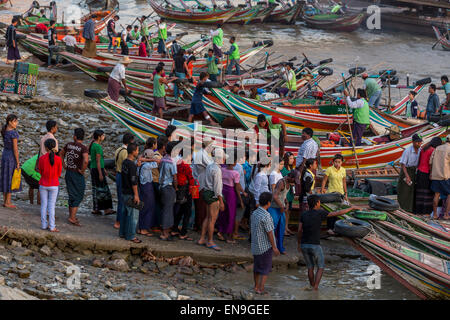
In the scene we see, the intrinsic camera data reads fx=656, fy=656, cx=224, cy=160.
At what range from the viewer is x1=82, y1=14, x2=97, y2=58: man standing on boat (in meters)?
18.2

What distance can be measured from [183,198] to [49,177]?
5.36 feet

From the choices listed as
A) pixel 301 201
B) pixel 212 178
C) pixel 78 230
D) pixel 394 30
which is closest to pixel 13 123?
pixel 78 230

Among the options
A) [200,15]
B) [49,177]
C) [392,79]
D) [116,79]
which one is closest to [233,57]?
[392,79]

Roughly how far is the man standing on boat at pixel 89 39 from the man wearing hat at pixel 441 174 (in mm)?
11694

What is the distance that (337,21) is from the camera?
3222 centimetres

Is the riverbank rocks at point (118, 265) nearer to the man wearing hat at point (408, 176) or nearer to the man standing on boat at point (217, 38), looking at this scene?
the man wearing hat at point (408, 176)

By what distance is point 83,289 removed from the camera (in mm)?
6633

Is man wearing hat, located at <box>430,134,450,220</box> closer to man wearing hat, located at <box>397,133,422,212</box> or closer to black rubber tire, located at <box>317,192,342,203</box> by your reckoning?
man wearing hat, located at <box>397,133,422,212</box>

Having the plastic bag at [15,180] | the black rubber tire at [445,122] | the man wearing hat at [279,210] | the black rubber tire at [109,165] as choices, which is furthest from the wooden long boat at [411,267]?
the plastic bag at [15,180]

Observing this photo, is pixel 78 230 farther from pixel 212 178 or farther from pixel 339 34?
pixel 339 34

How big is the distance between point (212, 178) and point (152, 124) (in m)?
3.92

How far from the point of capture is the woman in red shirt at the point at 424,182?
361 inches

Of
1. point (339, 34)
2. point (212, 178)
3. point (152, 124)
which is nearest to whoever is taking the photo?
point (212, 178)
